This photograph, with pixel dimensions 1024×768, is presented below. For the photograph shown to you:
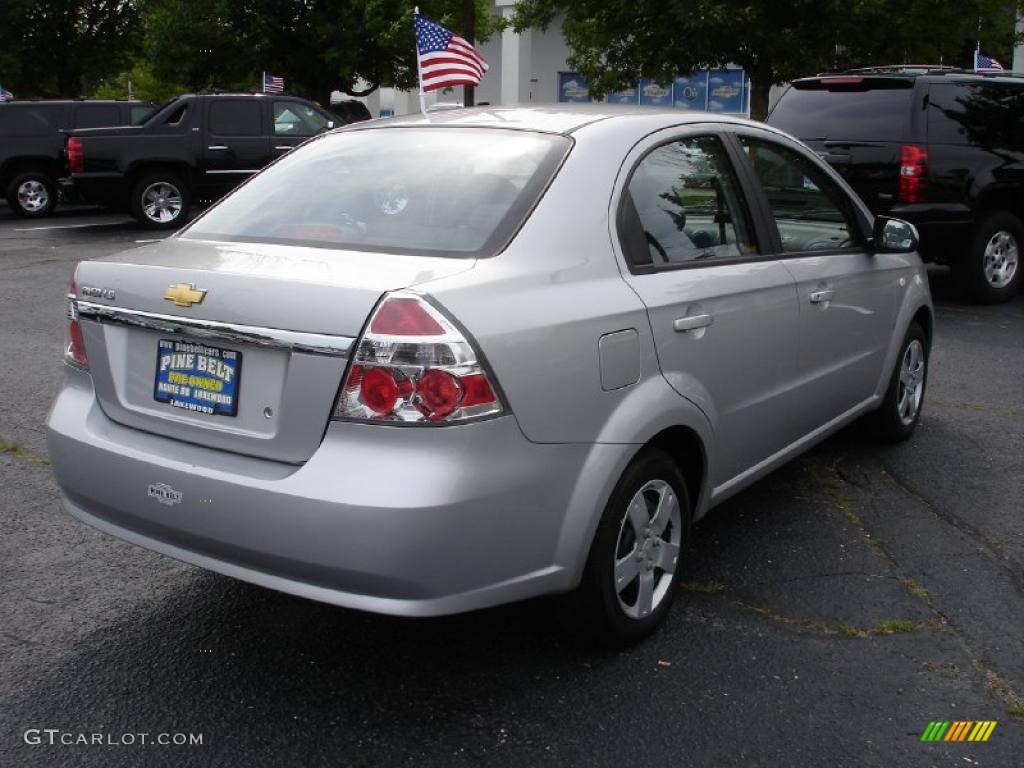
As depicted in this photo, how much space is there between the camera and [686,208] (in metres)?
3.97

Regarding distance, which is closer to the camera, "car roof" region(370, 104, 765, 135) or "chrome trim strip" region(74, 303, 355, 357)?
"chrome trim strip" region(74, 303, 355, 357)

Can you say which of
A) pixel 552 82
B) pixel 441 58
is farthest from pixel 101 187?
pixel 552 82

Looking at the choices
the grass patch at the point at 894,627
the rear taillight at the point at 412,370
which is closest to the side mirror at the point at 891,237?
the grass patch at the point at 894,627

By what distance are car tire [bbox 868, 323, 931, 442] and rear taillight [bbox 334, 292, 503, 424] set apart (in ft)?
10.8

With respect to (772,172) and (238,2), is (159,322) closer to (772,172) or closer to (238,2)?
(772,172)

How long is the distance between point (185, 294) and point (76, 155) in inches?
575

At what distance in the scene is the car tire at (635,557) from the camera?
3.35 metres

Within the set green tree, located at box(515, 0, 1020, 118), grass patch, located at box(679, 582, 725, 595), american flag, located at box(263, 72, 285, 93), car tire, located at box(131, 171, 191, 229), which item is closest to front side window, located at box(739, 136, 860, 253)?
grass patch, located at box(679, 582, 725, 595)

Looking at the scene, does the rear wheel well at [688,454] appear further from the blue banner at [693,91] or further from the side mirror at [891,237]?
the blue banner at [693,91]

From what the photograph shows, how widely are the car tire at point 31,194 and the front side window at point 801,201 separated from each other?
55.3 ft

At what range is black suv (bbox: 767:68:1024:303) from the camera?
9.53 metres

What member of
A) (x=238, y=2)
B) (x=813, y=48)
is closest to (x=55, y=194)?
(x=238, y=2)

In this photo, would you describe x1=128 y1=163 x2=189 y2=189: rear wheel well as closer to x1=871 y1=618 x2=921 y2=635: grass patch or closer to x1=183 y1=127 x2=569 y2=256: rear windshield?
x1=183 y1=127 x2=569 y2=256: rear windshield

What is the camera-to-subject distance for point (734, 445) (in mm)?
4059
